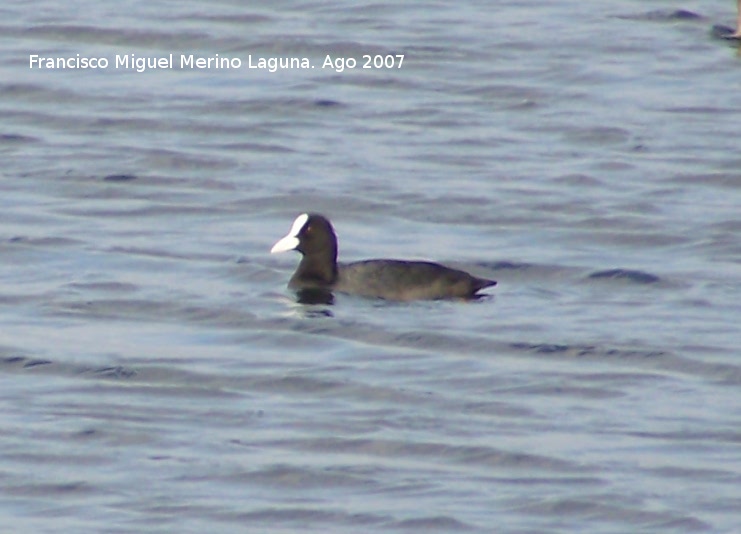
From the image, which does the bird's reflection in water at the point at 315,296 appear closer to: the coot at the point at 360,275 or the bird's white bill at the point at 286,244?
the coot at the point at 360,275

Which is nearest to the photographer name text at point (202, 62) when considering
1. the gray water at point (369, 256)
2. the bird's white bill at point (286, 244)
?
the gray water at point (369, 256)

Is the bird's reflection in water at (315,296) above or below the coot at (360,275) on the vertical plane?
below

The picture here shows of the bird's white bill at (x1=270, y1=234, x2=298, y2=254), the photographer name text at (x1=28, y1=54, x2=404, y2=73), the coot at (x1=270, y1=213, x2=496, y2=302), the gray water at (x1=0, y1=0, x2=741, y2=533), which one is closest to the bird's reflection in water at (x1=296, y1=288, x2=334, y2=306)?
the coot at (x1=270, y1=213, x2=496, y2=302)

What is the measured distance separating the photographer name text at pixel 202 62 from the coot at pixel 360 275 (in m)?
7.72

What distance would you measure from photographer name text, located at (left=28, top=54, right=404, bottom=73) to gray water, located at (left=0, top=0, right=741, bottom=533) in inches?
5.8

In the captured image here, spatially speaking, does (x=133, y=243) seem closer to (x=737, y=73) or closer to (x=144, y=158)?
(x=144, y=158)

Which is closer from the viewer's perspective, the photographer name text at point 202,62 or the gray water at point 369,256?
the gray water at point 369,256

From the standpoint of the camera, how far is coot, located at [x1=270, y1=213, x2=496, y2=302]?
1384 centimetres

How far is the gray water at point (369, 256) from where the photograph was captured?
1008 centimetres

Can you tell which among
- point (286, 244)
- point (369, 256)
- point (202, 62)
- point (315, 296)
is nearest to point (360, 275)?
point (315, 296)

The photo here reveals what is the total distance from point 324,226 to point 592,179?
3.73 meters

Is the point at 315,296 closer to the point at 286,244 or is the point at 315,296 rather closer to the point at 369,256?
the point at 286,244

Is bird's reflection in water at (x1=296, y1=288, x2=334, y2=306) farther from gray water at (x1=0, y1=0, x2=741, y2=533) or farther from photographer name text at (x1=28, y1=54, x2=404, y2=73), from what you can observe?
photographer name text at (x1=28, y1=54, x2=404, y2=73)

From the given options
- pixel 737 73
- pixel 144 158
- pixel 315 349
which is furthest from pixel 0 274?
pixel 737 73
